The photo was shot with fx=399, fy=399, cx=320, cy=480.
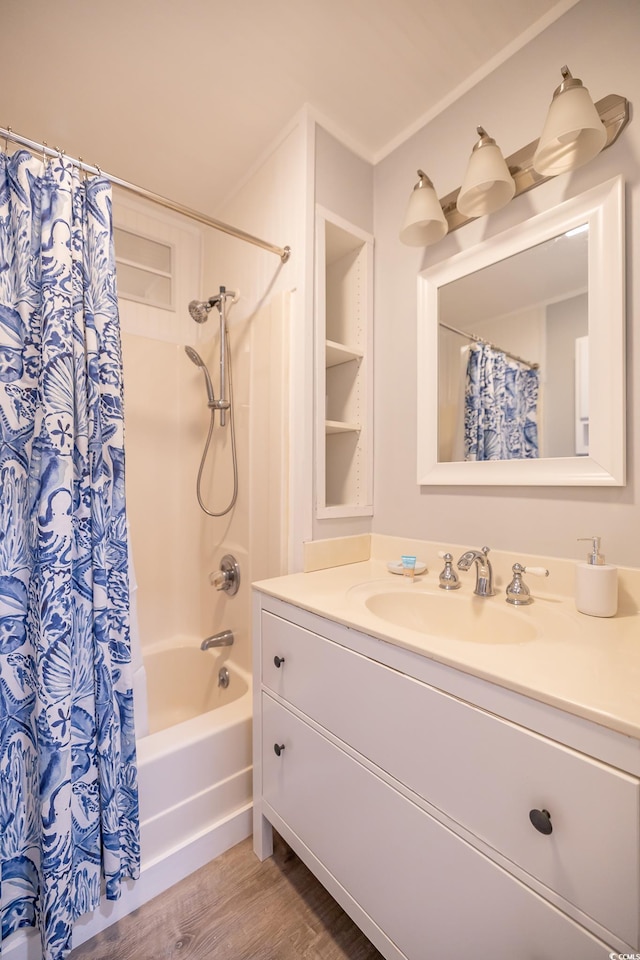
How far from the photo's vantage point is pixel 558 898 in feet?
1.93

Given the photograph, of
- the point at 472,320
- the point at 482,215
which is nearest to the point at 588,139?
the point at 482,215

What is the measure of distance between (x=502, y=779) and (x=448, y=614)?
0.50 metres

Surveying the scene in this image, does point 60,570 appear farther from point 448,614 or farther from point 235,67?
point 235,67

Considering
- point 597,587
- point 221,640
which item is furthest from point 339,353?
point 221,640

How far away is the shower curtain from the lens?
115cm

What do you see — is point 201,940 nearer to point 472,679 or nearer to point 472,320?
point 472,679

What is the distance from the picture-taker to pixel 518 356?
1.17 m

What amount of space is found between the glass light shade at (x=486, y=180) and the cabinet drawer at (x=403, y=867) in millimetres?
1514

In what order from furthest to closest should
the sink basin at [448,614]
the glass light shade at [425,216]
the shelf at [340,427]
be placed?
1. the shelf at [340,427]
2. the glass light shade at [425,216]
3. the sink basin at [448,614]

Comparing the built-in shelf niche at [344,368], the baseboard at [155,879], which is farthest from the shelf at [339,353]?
the baseboard at [155,879]

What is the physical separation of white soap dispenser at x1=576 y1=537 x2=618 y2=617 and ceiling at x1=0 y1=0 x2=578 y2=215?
147 centimetres

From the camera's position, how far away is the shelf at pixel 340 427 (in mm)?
1531

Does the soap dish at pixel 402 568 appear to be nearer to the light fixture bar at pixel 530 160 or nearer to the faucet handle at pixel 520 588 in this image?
the faucet handle at pixel 520 588

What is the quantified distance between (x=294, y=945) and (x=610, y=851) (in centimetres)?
93
